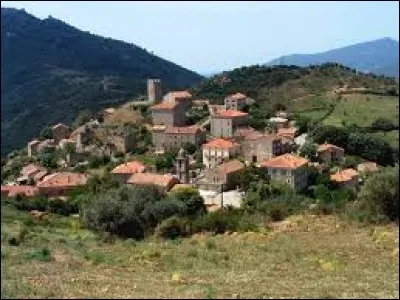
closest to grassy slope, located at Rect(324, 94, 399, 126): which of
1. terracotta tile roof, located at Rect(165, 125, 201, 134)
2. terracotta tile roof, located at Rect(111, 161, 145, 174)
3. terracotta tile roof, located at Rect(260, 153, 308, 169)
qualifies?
terracotta tile roof, located at Rect(165, 125, 201, 134)

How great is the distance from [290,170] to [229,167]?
4.52 m

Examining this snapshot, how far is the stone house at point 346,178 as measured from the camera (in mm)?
36156

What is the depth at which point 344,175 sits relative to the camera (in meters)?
38.7

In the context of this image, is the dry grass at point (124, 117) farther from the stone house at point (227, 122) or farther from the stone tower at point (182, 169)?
the stone tower at point (182, 169)

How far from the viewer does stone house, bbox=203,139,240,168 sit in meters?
46.5

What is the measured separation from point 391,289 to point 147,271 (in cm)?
360

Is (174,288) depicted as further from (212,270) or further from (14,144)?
(14,144)

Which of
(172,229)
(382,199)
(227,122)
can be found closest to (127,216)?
(172,229)

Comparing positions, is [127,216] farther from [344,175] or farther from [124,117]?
[124,117]

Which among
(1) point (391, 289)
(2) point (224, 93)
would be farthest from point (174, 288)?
(2) point (224, 93)

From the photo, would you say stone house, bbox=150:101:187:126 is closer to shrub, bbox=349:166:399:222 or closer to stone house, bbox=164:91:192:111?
stone house, bbox=164:91:192:111

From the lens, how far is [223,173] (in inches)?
1607

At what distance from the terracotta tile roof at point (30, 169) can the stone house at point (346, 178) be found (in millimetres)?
19248

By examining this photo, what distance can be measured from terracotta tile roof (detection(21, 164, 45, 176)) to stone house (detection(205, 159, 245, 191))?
1189 cm
